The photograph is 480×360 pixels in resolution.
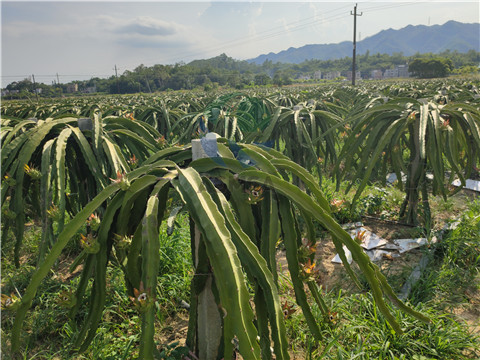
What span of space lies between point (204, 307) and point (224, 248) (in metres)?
0.60

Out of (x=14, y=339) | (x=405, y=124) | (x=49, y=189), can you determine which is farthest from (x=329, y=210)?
(x=405, y=124)

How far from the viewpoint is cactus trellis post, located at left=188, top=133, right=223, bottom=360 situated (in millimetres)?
1246

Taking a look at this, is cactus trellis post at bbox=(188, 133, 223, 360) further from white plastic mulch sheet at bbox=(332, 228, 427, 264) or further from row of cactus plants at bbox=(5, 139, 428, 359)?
white plastic mulch sheet at bbox=(332, 228, 427, 264)

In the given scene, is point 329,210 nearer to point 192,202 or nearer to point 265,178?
point 265,178

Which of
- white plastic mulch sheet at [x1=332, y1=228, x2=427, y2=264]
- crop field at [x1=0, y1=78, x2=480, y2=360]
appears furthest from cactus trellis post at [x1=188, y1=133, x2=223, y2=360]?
white plastic mulch sheet at [x1=332, y1=228, x2=427, y2=264]

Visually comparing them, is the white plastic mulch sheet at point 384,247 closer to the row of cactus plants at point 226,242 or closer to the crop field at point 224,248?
the crop field at point 224,248

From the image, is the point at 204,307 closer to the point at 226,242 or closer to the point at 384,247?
the point at 226,242

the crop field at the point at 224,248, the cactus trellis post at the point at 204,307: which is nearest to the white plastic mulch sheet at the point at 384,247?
the crop field at the point at 224,248

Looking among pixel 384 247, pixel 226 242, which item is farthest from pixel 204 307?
pixel 384 247

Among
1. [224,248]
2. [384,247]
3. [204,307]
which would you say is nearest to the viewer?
[224,248]

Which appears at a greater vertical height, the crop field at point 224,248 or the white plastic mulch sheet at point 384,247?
the crop field at point 224,248

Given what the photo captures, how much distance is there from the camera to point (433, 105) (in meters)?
3.02

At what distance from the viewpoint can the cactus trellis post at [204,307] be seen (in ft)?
4.09

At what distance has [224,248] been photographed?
0.83m
